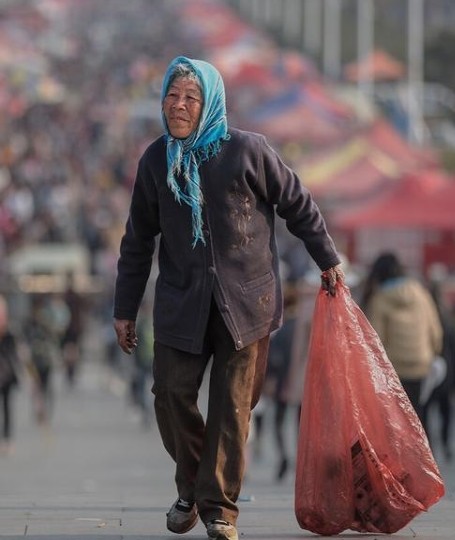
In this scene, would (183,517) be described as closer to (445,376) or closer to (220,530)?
(220,530)

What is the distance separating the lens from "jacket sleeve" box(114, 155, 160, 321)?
7355 mm

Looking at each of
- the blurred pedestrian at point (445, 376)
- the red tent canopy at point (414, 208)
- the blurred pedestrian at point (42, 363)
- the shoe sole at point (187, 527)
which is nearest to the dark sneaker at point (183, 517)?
the shoe sole at point (187, 527)

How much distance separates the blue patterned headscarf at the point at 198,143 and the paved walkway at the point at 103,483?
3.73 feet

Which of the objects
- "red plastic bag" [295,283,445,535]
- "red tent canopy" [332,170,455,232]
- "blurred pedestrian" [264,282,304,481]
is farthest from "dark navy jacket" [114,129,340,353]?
"red tent canopy" [332,170,455,232]

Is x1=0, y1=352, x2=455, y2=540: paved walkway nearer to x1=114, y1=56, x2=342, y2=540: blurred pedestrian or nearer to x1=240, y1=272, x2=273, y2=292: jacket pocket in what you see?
x1=114, y1=56, x2=342, y2=540: blurred pedestrian

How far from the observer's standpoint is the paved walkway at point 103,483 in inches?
304

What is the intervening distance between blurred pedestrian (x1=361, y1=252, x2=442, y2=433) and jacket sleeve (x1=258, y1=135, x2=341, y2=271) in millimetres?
4055

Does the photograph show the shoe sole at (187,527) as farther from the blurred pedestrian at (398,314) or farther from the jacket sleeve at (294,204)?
the blurred pedestrian at (398,314)

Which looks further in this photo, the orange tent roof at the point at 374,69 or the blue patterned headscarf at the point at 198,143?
the orange tent roof at the point at 374,69

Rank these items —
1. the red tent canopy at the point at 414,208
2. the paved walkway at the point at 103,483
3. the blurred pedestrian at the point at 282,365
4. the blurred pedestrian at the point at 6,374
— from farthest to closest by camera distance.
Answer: the red tent canopy at the point at 414,208, the blurred pedestrian at the point at 6,374, the blurred pedestrian at the point at 282,365, the paved walkway at the point at 103,483

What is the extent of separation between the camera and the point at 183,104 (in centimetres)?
716

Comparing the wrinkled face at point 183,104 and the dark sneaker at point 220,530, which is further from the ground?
the wrinkled face at point 183,104

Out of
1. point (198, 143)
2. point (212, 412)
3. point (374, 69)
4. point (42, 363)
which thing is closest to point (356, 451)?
point (212, 412)

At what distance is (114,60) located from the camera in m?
91.3
